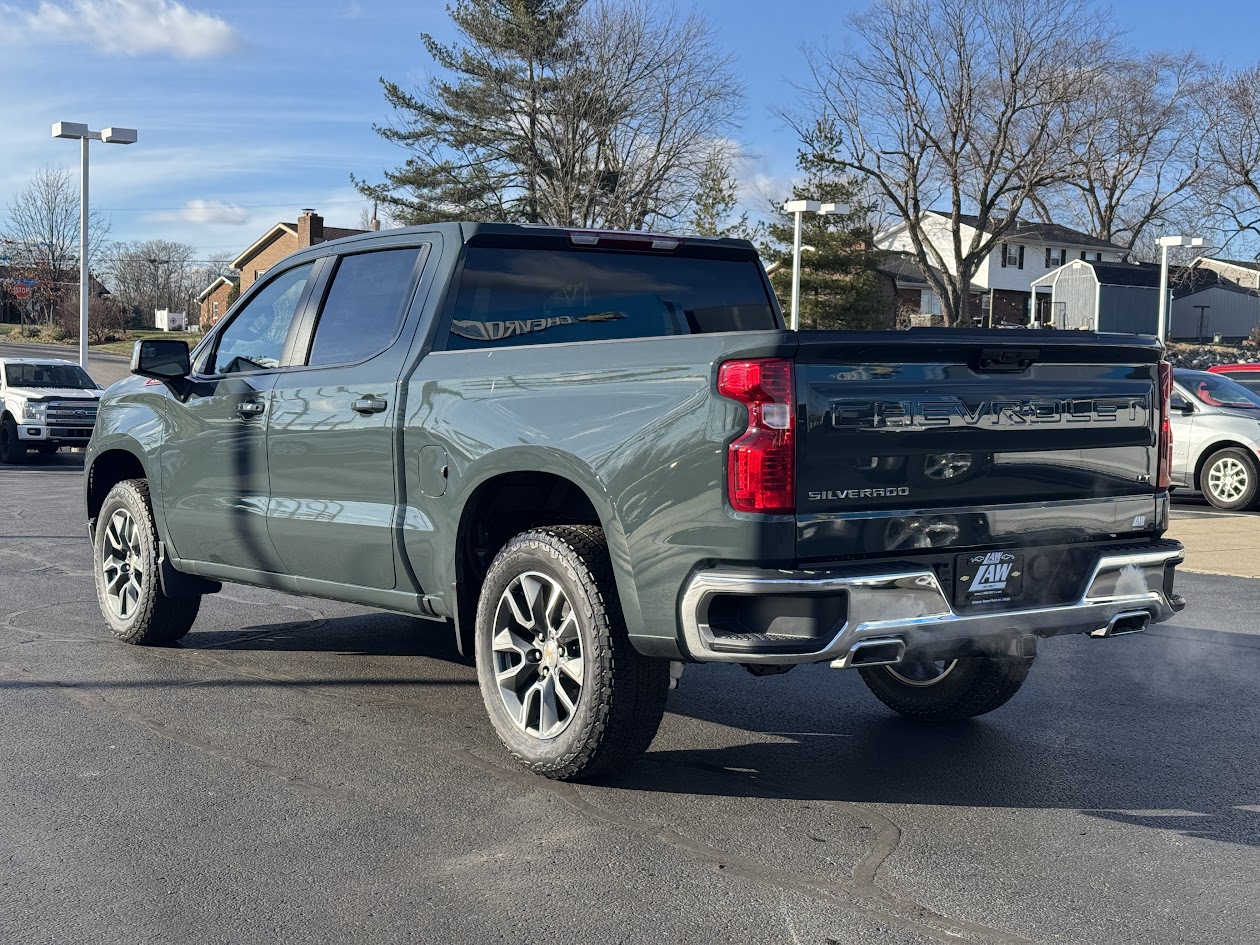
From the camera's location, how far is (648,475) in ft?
14.4

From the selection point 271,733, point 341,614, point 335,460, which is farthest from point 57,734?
point 341,614

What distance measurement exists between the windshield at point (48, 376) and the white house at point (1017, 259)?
187 ft

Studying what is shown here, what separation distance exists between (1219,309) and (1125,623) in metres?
87.0

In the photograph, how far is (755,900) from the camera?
3785mm

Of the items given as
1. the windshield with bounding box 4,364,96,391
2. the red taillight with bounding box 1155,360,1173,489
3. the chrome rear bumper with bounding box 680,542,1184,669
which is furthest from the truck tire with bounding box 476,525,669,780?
the windshield with bounding box 4,364,96,391

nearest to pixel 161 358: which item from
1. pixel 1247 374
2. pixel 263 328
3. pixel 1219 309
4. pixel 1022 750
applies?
pixel 263 328

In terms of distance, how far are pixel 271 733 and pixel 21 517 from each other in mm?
9266

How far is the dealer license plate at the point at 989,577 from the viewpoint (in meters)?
4.40

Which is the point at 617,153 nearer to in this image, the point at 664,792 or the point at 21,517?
the point at 21,517

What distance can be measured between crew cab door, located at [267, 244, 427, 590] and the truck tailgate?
76.8 inches

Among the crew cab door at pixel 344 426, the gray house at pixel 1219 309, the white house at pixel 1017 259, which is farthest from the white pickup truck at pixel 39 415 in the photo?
the gray house at pixel 1219 309

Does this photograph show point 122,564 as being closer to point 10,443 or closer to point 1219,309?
point 10,443

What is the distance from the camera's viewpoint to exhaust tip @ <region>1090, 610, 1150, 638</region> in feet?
15.4

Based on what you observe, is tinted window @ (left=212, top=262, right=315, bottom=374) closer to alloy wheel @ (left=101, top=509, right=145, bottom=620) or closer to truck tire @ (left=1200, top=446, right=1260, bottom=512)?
alloy wheel @ (left=101, top=509, right=145, bottom=620)
